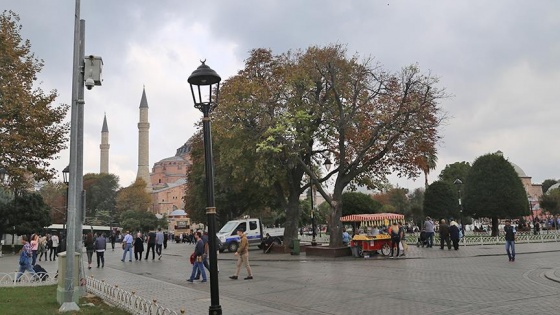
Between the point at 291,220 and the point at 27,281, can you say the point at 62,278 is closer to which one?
the point at 27,281

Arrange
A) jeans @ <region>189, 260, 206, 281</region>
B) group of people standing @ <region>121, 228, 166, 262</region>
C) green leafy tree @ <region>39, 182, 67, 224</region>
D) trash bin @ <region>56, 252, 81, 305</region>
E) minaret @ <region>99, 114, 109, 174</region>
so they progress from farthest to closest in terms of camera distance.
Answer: minaret @ <region>99, 114, 109, 174</region> < green leafy tree @ <region>39, 182, 67, 224</region> < group of people standing @ <region>121, 228, 166, 262</region> < jeans @ <region>189, 260, 206, 281</region> < trash bin @ <region>56, 252, 81, 305</region>

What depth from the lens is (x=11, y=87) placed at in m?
19.7

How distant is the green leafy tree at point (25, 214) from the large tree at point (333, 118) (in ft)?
80.6

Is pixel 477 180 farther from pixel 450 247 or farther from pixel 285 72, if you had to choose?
pixel 285 72

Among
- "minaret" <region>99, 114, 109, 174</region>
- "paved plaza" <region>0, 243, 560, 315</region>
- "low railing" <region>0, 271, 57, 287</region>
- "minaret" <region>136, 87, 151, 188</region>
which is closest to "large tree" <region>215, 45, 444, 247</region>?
"paved plaza" <region>0, 243, 560, 315</region>

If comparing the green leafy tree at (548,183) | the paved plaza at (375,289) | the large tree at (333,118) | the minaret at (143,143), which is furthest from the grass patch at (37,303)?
the green leafy tree at (548,183)

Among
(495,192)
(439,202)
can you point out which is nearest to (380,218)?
(439,202)

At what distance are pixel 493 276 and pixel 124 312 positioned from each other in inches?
407

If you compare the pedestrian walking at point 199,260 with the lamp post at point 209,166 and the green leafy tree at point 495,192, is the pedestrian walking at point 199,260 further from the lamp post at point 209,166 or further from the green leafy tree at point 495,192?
the green leafy tree at point 495,192

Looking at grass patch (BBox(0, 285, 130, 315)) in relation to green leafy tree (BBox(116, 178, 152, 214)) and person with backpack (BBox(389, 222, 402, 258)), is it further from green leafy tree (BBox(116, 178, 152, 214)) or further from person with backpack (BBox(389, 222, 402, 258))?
green leafy tree (BBox(116, 178, 152, 214))

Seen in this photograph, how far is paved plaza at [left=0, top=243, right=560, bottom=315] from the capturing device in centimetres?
955

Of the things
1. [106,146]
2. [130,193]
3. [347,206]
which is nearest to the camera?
[347,206]

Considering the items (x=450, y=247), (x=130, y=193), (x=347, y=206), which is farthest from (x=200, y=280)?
(x=130, y=193)

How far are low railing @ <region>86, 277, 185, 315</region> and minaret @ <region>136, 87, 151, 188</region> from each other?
119m
